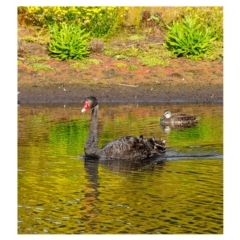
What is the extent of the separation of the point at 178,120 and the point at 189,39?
7.74 meters

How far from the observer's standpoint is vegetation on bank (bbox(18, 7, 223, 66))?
29609mm

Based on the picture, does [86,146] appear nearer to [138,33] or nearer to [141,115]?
[141,115]

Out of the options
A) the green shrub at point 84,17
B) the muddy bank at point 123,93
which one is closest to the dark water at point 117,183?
the muddy bank at point 123,93

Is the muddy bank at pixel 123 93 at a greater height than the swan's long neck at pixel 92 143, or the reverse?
the muddy bank at pixel 123 93

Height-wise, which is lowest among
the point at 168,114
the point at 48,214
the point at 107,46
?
the point at 48,214

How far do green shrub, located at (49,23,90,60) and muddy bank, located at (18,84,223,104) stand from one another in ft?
6.04

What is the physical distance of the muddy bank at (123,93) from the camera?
89.6ft

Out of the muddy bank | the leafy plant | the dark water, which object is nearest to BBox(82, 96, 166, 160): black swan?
the dark water

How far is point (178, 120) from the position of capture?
74.9 ft

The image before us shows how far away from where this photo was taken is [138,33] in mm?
31922

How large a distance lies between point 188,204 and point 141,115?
10648mm

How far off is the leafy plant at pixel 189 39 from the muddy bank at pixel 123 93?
2.19 m

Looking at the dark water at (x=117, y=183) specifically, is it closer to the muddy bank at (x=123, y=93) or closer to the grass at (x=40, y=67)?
the muddy bank at (x=123, y=93)

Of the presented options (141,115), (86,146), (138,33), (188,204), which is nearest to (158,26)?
(138,33)
